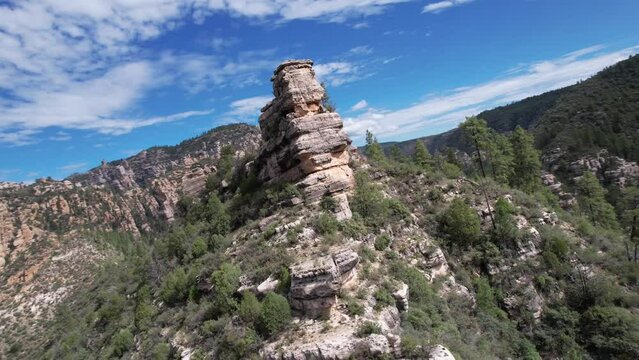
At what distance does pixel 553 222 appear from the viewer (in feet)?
148

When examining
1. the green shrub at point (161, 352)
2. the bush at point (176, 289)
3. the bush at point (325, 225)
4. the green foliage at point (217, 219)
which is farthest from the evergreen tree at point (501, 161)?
the green shrub at point (161, 352)

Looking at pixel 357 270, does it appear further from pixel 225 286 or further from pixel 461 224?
pixel 461 224

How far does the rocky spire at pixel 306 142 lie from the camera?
133ft

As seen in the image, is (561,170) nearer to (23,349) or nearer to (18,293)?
(23,349)

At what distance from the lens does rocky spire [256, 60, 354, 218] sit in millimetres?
40625

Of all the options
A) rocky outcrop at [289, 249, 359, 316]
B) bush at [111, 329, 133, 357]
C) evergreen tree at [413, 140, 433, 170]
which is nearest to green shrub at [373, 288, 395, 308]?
rocky outcrop at [289, 249, 359, 316]

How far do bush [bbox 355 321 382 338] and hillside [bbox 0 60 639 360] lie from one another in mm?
89

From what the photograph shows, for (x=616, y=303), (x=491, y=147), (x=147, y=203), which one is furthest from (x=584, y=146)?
(x=147, y=203)

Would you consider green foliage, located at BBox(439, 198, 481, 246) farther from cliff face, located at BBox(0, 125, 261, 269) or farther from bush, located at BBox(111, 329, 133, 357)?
cliff face, located at BBox(0, 125, 261, 269)

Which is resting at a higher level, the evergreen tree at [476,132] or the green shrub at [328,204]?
the evergreen tree at [476,132]

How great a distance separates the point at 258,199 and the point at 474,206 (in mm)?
25532

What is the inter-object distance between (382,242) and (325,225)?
5.61 metres

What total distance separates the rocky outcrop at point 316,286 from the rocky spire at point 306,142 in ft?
33.0

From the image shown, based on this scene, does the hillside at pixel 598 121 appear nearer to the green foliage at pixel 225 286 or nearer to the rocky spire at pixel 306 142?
the rocky spire at pixel 306 142
